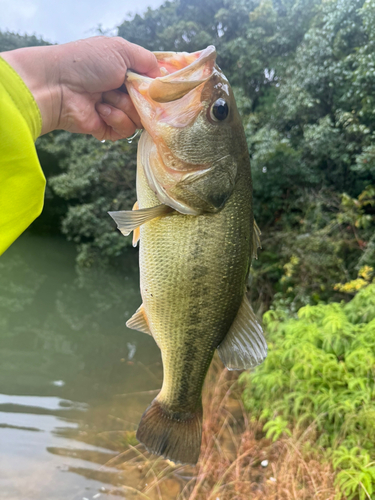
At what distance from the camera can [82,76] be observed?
128cm

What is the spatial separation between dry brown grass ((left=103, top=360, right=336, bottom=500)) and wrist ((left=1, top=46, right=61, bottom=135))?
2.81 metres

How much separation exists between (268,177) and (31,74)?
18.7 feet

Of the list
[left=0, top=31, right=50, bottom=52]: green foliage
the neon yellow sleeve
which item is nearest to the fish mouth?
the neon yellow sleeve

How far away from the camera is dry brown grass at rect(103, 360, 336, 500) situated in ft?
8.24

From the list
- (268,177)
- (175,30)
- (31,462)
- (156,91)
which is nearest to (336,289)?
(268,177)

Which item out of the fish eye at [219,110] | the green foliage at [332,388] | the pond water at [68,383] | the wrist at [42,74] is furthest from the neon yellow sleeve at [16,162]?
the pond water at [68,383]

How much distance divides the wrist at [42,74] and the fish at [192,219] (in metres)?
0.27

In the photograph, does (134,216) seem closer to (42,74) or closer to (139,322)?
(139,322)

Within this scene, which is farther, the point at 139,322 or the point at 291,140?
the point at 291,140

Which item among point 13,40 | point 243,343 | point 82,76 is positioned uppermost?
point 13,40

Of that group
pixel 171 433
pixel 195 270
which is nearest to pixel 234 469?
pixel 171 433

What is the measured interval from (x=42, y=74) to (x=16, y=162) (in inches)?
20.0

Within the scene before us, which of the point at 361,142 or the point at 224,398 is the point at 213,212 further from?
the point at 361,142

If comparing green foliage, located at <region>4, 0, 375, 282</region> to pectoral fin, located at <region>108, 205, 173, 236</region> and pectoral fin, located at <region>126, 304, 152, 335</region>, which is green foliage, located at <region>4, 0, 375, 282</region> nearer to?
pectoral fin, located at <region>126, 304, 152, 335</region>
